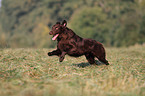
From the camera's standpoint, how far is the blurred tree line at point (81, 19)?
133 ft

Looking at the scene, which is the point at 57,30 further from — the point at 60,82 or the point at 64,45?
the point at 60,82

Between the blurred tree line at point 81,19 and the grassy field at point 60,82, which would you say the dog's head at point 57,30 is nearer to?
the grassy field at point 60,82

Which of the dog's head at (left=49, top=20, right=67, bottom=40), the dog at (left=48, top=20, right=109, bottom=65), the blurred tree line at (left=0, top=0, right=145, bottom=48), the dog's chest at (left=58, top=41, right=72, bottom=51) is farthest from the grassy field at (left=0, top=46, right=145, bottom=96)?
the blurred tree line at (left=0, top=0, right=145, bottom=48)

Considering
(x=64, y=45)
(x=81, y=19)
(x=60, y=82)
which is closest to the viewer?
(x=60, y=82)

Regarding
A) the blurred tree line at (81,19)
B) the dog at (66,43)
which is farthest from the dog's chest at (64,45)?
the blurred tree line at (81,19)

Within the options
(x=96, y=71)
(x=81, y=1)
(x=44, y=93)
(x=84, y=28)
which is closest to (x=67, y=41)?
(x=96, y=71)

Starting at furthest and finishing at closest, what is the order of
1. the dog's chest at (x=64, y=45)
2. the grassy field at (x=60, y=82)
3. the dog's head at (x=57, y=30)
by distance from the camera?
the dog's chest at (x=64, y=45) < the dog's head at (x=57, y=30) < the grassy field at (x=60, y=82)

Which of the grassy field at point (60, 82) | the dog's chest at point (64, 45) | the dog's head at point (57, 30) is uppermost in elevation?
the dog's head at point (57, 30)

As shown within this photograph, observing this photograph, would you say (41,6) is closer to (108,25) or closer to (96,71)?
(108,25)

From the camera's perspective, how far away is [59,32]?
21.4 ft

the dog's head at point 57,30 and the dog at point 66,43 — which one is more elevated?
the dog's head at point 57,30

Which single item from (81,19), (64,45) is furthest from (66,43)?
(81,19)

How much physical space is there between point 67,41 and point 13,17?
63840 millimetres

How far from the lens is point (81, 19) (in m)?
43.4
